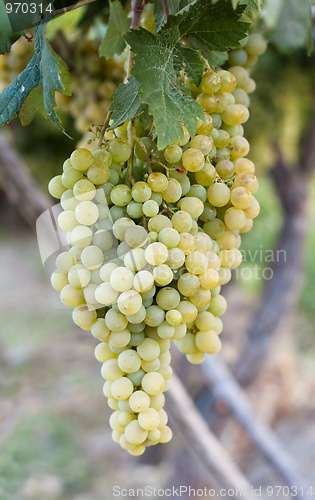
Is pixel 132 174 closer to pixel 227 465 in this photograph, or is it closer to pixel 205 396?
pixel 227 465

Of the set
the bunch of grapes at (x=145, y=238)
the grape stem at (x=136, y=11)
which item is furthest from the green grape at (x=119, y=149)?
the grape stem at (x=136, y=11)

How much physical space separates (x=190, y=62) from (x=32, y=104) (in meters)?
0.15

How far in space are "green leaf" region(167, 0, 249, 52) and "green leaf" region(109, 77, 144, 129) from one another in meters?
0.06

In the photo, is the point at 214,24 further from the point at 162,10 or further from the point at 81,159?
the point at 81,159

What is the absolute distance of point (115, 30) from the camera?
473 millimetres

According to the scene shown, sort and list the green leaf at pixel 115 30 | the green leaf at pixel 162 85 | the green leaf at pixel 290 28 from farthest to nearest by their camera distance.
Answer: the green leaf at pixel 290 28 < the green leaf at pixel 115 30 < the green leaf at pixel 162 85

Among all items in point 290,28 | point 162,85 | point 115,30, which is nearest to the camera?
point 162,85

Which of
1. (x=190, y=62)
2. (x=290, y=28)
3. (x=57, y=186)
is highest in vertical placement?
(x=290, y=28)

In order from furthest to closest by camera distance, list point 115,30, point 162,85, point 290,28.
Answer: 1. point 290,28
2. point 115,30
3. point 162,85

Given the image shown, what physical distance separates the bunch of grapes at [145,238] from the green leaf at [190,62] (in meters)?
0.01

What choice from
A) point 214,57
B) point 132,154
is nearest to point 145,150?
point 132,154

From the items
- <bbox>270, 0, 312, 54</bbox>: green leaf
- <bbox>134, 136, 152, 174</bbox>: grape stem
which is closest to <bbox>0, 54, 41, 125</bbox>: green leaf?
<bbox>134, 136, 152, 174</bbox>: grape stem

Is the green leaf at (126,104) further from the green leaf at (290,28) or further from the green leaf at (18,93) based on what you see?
the green leaf at (290,28)

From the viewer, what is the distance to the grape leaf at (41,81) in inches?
13.4
